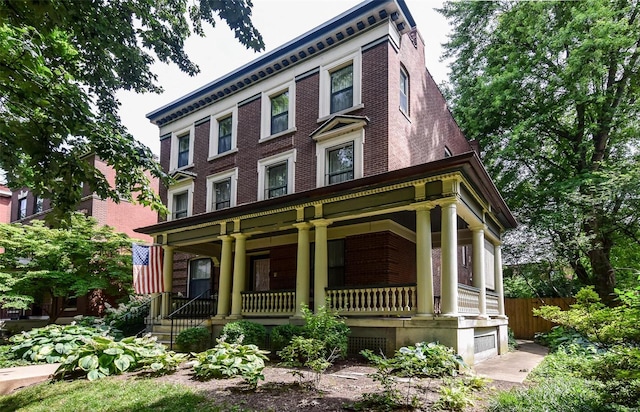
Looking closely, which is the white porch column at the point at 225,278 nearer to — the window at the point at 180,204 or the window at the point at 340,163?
the window at the point at 340,163

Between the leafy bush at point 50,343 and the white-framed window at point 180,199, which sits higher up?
the white-framed window at point 180,199

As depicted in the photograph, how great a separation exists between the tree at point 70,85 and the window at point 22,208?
27.4 meters

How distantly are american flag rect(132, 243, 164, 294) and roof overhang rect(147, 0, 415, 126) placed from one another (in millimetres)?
7403

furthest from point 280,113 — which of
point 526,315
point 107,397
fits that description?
point 526,315

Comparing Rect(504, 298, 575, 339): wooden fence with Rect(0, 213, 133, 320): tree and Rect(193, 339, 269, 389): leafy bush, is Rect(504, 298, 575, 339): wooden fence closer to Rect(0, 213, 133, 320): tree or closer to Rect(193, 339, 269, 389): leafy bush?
Rect(193, 339, 269, 389): leafy bush

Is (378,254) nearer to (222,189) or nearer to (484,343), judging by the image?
(484,343)

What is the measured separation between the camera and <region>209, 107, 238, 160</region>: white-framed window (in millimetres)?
18609

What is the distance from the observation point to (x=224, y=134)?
1902cm

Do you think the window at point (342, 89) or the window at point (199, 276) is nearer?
the window at point (342, 89)

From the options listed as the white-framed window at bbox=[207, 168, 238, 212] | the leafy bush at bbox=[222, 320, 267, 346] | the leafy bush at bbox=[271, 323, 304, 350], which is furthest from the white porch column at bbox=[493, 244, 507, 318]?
the white-framed window at bbox=[207, 168, 238, 212]

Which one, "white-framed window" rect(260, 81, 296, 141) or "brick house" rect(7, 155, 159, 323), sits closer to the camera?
"white-framed window" rect(260, 81, 296, 141)

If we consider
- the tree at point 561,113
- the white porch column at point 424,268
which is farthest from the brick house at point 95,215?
the tree at point 561,113

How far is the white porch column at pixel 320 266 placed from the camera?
11.6 meters

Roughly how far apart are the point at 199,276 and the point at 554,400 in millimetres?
16246
